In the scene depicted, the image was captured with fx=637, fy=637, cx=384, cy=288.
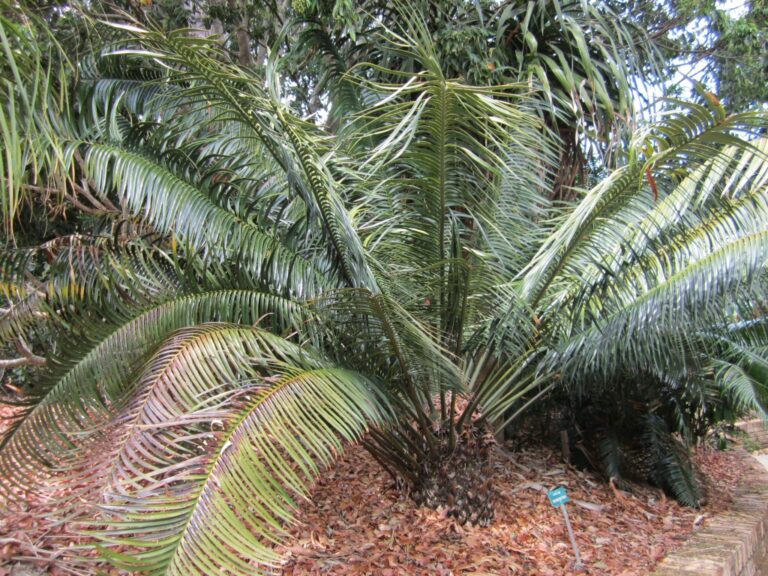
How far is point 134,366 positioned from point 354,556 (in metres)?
1.56

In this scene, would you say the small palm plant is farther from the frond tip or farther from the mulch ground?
the mulch ground

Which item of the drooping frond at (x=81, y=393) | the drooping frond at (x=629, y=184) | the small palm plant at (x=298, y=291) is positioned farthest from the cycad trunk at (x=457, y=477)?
the drooping frond at (x=81, y=393)

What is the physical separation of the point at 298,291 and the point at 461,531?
5.46ft

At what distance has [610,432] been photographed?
5.27 meters

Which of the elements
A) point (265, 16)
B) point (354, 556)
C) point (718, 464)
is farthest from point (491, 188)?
point (718, 464)

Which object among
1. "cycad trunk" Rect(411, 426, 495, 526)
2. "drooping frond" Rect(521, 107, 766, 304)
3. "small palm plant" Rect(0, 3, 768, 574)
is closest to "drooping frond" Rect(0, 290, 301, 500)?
"small palm plant" Rect(0, 3, 768, 574)

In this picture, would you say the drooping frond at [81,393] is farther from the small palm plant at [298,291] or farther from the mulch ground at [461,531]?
the mulch ground at [461,531]

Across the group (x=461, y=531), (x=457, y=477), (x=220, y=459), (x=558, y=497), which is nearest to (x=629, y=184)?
(x=558, y=497)

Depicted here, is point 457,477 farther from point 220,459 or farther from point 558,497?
point 220,459

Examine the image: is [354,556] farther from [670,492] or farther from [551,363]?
[670,492]

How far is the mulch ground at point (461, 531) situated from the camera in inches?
124

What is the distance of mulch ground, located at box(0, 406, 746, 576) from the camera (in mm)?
3150

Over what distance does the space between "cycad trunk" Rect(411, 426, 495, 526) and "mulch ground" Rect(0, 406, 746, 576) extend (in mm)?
74

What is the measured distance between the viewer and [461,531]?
12.0ft
